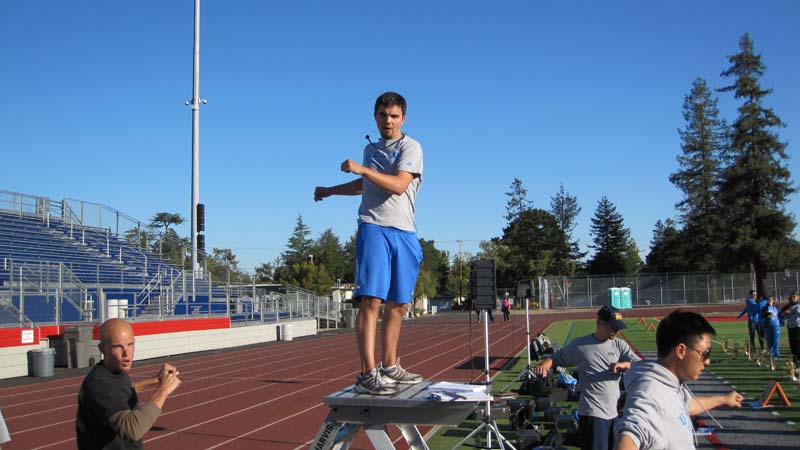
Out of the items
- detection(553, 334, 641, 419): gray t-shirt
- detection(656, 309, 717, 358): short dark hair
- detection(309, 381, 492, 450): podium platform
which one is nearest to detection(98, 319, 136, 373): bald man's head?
detection(309, 381, 492, 450): podium platform

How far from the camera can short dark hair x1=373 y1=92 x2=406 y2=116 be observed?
4.58 m

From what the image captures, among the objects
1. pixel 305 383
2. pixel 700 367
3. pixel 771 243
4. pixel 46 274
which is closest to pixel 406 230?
pixel 700 367

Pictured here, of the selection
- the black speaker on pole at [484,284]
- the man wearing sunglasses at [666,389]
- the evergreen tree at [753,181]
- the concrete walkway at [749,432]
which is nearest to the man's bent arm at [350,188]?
the man wearing sunglasses at [666,389]

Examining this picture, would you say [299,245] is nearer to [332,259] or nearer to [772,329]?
[332,259]

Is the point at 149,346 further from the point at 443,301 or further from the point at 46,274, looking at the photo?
the point at 443,301

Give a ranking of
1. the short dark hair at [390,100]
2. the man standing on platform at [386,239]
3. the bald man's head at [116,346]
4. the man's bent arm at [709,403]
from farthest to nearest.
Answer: the short dark hair at [390,100] → the man standing on platform at [386,239] → the bald man's head at [116,346] → the man's bent arm at [709,403]

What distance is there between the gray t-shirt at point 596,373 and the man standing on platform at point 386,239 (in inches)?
116

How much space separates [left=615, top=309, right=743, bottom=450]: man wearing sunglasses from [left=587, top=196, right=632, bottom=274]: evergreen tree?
10055 centimetres

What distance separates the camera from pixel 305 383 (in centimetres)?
1605

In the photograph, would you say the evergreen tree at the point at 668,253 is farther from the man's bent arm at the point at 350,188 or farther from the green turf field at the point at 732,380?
the man's bent arm at the point at 350,188

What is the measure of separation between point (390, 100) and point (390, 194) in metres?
0.62

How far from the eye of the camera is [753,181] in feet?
205

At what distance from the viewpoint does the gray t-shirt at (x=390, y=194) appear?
438cm

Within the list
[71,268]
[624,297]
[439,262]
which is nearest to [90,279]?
[71,268]
